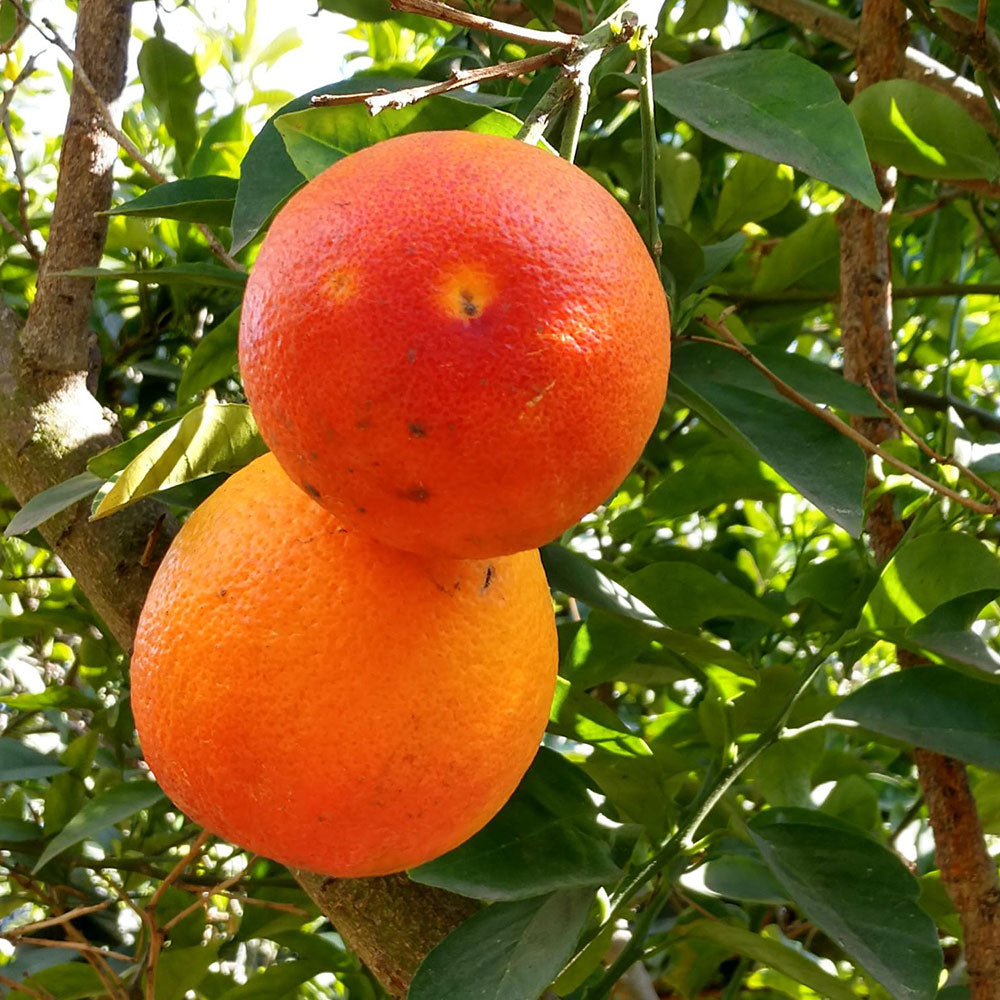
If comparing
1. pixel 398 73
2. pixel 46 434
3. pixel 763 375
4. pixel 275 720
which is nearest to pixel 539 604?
pixel 275 720

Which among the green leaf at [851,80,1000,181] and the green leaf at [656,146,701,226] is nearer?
the green leaf at [851,80,1000,181]

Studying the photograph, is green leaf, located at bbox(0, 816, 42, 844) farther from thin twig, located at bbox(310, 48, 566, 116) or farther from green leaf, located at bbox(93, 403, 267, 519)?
thin twig, located at bbox(310, 48, 566, 116)

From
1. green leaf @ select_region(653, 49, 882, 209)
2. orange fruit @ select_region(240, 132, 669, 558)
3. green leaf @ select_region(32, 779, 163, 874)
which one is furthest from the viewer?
green leaf @ select_region(32, 779, 163, 874)

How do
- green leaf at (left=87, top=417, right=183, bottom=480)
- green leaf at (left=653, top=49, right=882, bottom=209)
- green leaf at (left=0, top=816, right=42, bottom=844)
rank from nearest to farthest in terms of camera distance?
green leaf at (left=653, top=49, right=882, bottom=209) < green leaf at (left=87, top=417, right=183, bottom=480) < green leaf at (left=0, top=816, right=42, bottom=844)

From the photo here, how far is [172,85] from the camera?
1.02 meters

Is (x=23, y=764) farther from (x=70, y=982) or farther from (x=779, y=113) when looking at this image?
(x=779, y=113)

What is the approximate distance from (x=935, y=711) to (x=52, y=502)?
540 mm

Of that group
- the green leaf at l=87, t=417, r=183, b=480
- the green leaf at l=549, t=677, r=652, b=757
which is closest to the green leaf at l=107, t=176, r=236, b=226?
the green leaf at l=87, t=417, r=183, b=480

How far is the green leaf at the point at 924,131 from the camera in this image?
30.8 inches

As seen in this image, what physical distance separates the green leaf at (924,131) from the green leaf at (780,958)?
1.78 feet

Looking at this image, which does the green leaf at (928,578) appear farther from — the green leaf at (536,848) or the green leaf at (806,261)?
the green leaf at (806,261)

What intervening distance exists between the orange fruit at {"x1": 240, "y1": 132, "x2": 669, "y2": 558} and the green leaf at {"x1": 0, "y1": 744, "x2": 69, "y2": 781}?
63cm

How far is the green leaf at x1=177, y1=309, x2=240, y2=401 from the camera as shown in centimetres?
79

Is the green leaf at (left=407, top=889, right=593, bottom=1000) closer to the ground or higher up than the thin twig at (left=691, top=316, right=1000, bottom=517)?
closer to the ground
